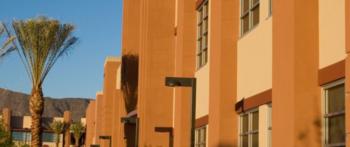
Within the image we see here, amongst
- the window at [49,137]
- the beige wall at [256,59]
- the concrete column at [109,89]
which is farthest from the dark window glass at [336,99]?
the window at [49,137]

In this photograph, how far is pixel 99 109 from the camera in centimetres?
7119

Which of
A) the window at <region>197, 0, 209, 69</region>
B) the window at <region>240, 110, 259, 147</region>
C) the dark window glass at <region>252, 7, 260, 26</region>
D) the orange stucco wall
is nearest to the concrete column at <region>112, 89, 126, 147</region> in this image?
the orange stucco wall

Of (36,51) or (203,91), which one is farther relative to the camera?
(36,51)

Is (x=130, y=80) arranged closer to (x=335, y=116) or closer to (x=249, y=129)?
(x=249, y=129)

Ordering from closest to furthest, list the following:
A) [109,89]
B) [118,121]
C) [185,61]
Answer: [185,61], [118,121], [109,89]

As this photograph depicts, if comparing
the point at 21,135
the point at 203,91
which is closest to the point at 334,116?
the point at 203,91

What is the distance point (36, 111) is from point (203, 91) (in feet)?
52.6

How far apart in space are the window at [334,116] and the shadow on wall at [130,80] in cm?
2725

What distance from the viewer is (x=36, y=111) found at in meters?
37.1

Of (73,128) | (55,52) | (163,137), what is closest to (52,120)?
(73,128)

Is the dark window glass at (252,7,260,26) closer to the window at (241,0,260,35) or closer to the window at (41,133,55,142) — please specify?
the window at (241,0,260,35)

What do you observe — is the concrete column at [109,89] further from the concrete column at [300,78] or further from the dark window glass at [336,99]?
the dark window glass at [336,99]

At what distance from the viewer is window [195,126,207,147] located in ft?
76.7

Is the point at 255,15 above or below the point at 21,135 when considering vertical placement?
above
